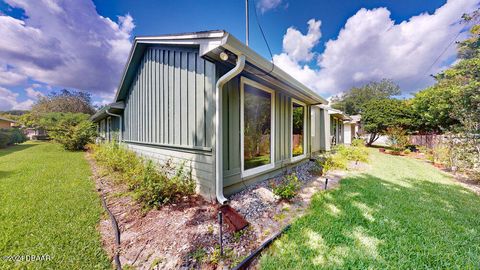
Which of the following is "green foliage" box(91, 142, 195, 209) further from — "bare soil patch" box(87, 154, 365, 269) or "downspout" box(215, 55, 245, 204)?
"downspout" box(215, 55, 245, 204)

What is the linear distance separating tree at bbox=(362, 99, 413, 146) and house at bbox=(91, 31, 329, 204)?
37.5 ft

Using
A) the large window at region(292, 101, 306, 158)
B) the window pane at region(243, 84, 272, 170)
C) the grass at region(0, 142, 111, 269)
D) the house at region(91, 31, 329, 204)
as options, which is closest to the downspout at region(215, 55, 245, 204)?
the house at region(91, 31, 329, 204)

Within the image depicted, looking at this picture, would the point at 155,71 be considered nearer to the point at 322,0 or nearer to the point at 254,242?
the point at 254,242

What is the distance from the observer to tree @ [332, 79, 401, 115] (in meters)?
34.9

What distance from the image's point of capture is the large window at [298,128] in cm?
597

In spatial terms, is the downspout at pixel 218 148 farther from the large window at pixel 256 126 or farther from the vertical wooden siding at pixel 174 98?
the large window at pixel 256 126

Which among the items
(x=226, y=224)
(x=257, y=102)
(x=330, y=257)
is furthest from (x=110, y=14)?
(x=330, y=257)

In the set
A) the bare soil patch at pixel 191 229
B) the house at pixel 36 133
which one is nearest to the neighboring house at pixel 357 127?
the bare soil patch at pixel 191 229

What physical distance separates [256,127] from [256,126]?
2cm

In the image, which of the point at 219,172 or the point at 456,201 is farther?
the point at 456,201

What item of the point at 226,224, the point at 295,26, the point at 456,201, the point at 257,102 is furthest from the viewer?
the point at 295,26

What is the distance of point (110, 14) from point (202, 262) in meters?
7.74

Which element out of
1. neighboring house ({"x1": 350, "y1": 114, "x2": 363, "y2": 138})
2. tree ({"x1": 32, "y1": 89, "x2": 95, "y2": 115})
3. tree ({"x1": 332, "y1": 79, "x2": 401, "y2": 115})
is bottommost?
neighboring house ({"x1": 350, "y1": 114, "x2": 363, "y2": 138})

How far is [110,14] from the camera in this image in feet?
18.8
